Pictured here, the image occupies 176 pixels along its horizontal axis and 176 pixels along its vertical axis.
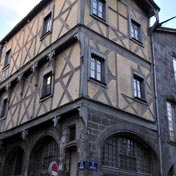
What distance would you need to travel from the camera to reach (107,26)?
424 inches

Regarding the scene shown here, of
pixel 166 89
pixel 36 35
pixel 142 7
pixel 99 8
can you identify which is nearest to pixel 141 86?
pixel 166 89

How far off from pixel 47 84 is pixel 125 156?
12.6 ft

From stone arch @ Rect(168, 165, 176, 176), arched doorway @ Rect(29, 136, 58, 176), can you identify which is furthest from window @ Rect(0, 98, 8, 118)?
stone arch @ Rect(168, 165, 176, 176)

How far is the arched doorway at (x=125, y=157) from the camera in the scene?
9.07 meters

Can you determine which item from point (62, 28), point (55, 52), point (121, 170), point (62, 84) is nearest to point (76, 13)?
point (62, 28)

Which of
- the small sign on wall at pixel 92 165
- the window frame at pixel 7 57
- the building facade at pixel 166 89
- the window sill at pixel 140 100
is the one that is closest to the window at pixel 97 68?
the window sill at pixel 140 100

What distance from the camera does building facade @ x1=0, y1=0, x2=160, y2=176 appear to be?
8.91m

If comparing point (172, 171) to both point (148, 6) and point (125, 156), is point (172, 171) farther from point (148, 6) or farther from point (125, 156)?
point (148, 6)

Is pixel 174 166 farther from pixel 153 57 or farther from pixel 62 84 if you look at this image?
pixel 62 84

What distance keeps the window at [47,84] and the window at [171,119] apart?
4.84m

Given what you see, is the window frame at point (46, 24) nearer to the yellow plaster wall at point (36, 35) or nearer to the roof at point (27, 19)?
the yellow plaster wall at point (36, 35)

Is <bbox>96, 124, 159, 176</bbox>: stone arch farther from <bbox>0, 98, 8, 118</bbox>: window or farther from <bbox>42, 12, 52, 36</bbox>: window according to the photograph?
<bbox>0, 98, 8, 118</bbox>: window

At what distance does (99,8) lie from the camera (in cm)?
1104

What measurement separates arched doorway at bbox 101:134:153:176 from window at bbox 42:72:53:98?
292 centimetres
